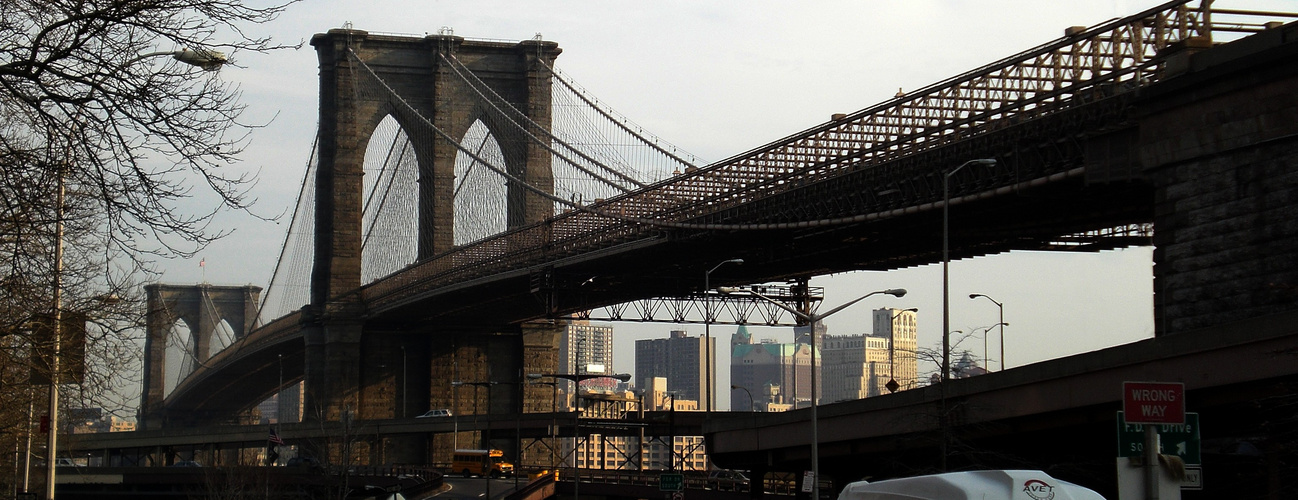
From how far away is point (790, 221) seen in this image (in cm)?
5312

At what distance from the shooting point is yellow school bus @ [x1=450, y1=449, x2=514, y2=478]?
7881cm

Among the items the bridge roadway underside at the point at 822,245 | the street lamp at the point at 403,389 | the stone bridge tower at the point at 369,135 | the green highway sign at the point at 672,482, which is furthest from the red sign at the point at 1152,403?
the street lamp at the point at 403,389

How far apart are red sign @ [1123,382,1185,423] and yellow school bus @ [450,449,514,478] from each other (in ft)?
222

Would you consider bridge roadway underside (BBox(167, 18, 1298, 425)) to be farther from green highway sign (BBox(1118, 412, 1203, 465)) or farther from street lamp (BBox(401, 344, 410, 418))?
street lamp (BBox(401, 344, 410, 418))

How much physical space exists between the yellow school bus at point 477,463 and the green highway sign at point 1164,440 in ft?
219

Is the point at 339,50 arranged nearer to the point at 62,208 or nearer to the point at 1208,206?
the point at 1208,206

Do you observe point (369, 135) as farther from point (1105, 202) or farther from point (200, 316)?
point (200, 316)

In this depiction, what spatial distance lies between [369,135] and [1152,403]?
84.3 m

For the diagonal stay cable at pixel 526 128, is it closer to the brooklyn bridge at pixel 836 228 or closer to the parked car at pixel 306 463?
the brooklyn bridge at pixel 836 228

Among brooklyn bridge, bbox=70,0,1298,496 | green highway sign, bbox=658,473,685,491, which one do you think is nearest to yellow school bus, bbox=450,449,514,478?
brooklyn bridge, bbox=70,0,1298,496

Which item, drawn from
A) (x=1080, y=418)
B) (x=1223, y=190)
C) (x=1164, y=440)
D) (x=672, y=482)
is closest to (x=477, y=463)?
(x=672, y=482)

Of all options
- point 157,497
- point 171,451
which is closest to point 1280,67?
point 157,497

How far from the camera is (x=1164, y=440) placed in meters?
12.2

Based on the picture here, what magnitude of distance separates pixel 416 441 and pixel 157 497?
52.4 feet
